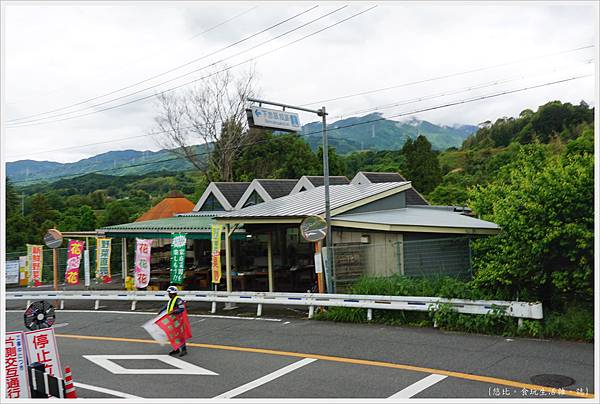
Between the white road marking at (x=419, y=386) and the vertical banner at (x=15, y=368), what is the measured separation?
214 inches

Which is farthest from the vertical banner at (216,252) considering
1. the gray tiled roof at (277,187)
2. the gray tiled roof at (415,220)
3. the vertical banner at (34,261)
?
the gray tiled roof at (277,187)

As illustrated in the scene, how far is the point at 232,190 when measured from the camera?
3794 centimetres

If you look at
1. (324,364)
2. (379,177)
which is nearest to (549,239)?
(324,364)

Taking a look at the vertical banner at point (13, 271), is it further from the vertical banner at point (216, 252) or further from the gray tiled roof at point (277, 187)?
the vertical banner at point (216, 252)

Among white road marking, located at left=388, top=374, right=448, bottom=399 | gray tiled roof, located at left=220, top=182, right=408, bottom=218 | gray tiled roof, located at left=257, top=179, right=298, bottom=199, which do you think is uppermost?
gray tiled roof, located at left=257, top=179, right=298, bottom=199

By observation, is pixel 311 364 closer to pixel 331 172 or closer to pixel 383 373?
pixel 383 373

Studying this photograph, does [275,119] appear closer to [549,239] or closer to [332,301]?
[332,301]

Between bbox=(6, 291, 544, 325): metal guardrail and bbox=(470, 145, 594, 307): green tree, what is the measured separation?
2.55 ft

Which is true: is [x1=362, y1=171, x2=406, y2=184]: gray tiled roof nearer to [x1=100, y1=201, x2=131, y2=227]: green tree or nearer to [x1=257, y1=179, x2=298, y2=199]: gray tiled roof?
[x1=257, y1=179, x2=298, y2=199]: gray tiled roof

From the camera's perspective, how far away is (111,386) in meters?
9.52

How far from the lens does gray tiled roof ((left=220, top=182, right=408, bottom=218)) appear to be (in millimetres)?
17348

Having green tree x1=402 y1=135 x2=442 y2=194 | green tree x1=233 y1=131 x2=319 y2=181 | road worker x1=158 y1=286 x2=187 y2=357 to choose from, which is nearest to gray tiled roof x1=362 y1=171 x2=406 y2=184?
green tree x1=402 y1=135 x2=442 y2=194

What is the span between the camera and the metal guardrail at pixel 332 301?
1150 cm

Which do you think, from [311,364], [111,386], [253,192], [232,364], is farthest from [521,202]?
[253,192]
